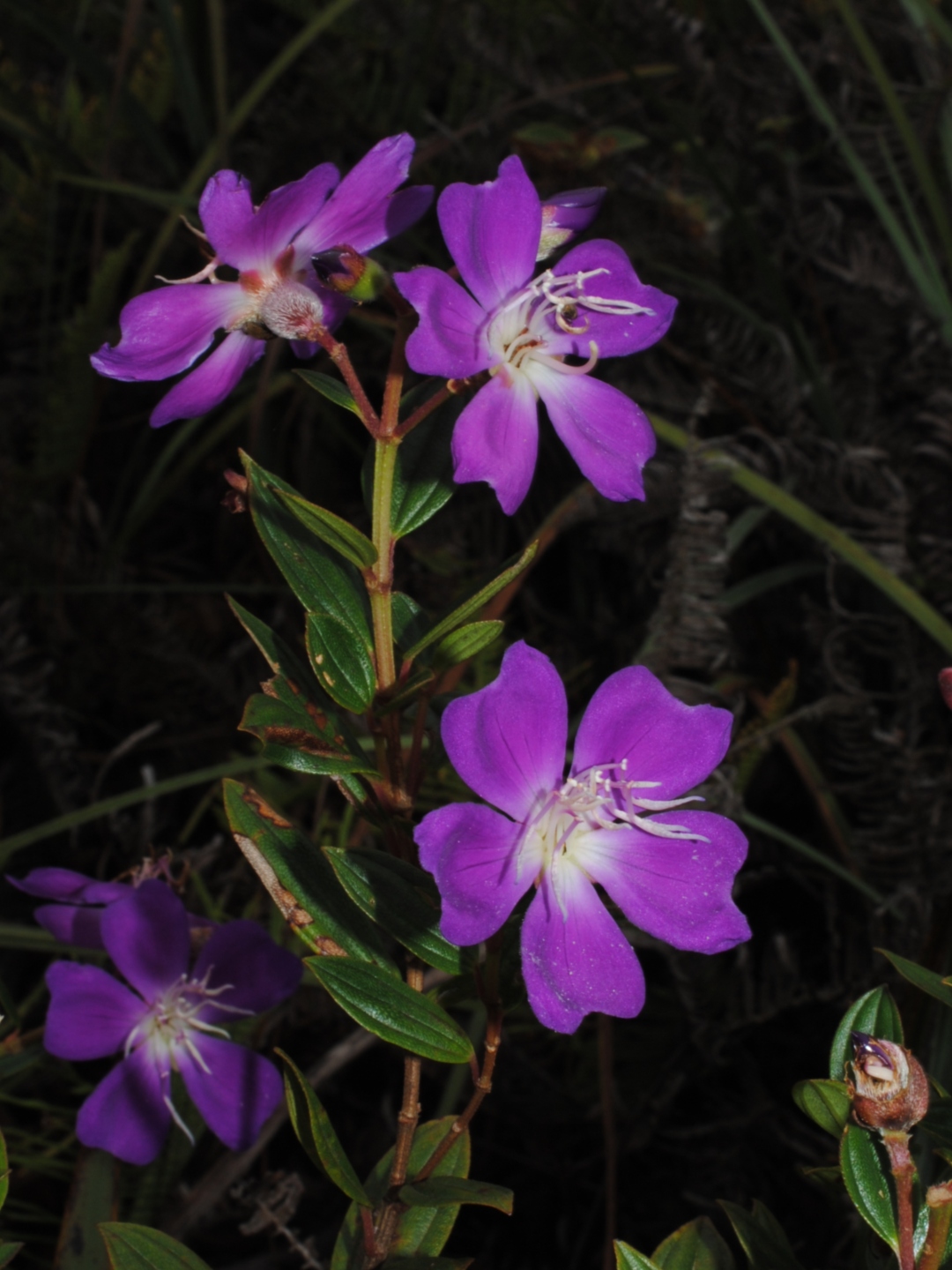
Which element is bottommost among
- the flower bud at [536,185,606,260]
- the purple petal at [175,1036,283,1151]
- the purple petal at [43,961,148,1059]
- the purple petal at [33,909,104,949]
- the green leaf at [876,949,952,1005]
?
the purple petal at [175,1036,283,1151]

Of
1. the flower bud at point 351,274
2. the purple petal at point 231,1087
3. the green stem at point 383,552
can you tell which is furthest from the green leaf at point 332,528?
the purple petal at point 231,1087

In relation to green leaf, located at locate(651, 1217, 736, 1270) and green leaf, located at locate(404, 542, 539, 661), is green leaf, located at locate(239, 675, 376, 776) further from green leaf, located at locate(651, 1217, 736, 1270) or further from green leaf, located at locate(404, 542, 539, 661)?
green leaf, located at locate(651, 1217, 736, 1270)

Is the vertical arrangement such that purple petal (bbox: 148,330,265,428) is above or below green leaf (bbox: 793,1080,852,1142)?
above

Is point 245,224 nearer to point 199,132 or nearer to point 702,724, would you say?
point 702,724

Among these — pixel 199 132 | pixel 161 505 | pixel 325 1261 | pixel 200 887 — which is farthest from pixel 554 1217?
pixel 199 132

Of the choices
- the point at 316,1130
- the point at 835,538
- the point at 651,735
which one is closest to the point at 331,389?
the point at 651,735

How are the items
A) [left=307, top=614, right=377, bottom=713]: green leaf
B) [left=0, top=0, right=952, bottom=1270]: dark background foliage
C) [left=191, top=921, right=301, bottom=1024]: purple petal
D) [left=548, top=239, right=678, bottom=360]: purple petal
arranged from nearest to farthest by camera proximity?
[left=307, top=614, right=377, bottom=713]: green leaf
[left=548, top=239, right=678, bottom=360]: purple petal
[left=191, top=921, right=301, bottom=1024]: purple petal
[left=0, top=0, right=952, bottom=1270]: dark background foliage

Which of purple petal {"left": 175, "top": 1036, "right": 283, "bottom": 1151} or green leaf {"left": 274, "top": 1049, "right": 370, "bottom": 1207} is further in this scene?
purple petal {"left": 175, "top": 1036, "right": 283, "bottom": 1151}

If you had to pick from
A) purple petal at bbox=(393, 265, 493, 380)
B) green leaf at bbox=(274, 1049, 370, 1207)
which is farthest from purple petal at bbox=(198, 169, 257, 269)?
green leaf at bbox=(274, 1049, 370, 1207)
